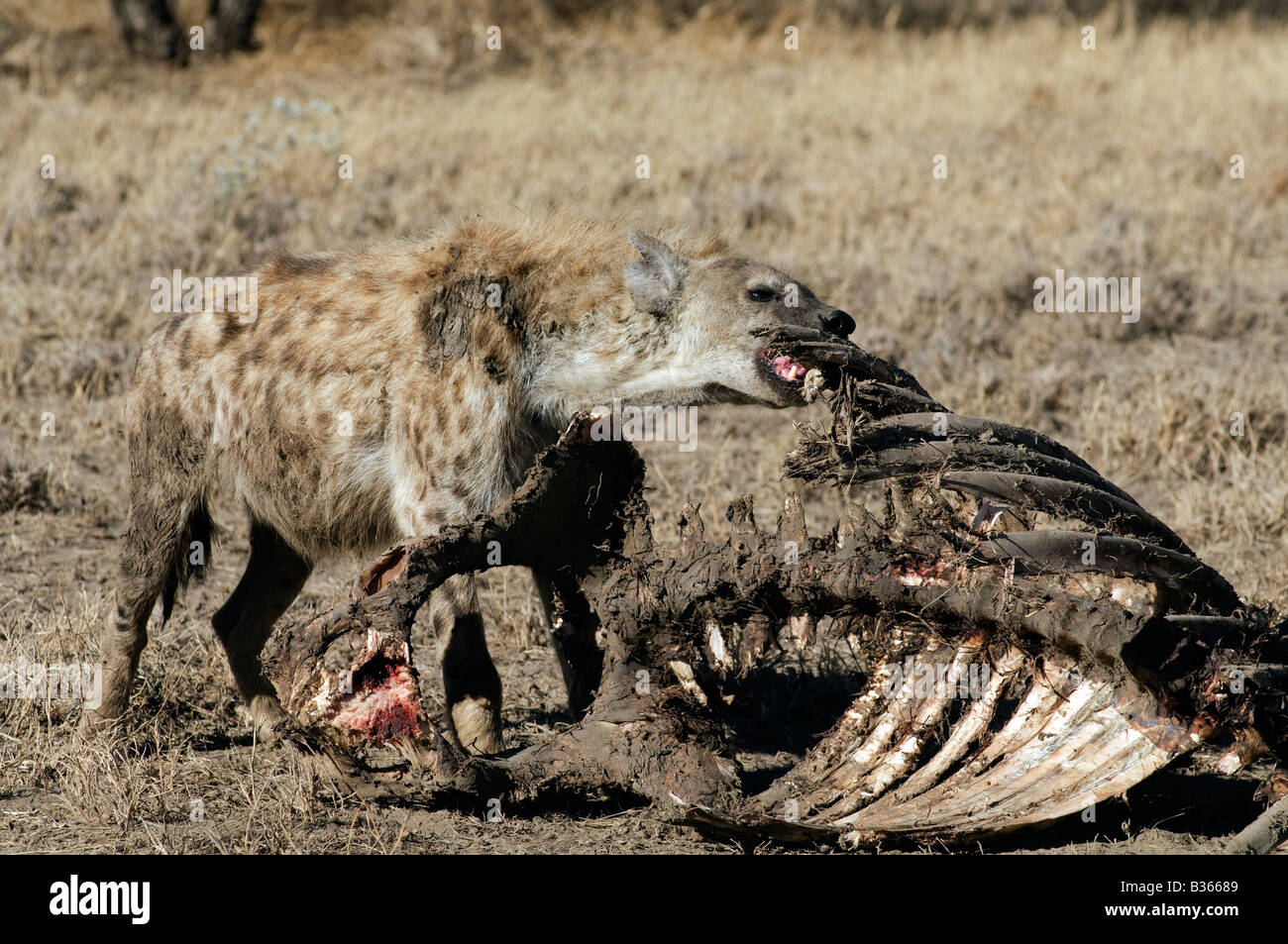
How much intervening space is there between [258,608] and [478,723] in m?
1.12

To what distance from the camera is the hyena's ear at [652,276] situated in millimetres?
5078

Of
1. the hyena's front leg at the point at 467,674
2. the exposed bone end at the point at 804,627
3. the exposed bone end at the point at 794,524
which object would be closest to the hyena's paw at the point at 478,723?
the hyena's front leg at the point at 467,674

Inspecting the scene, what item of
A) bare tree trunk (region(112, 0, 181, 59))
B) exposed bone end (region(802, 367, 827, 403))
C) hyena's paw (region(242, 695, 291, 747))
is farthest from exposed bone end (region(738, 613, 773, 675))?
bare tree trunk (region(112, 0, 181, 59))

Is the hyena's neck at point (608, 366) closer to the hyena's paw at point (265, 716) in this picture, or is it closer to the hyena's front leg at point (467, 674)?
the hyena's front leg at point (467, 674)

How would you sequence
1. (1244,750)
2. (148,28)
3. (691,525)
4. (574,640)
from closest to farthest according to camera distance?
(1244,750) < (691,525) < (574,640) < (148,28)

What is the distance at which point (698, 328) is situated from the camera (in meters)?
5.09

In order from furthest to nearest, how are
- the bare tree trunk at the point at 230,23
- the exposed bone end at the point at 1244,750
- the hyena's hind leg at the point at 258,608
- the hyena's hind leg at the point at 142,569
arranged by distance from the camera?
the bare tree trunk at the point at 230,23 → the hyena's hind leg at the point at 258,608 → the hyena's hind leg at the point at 142,569 → the exposed bone end at the point at 1244,750

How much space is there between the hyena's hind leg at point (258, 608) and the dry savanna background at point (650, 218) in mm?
139

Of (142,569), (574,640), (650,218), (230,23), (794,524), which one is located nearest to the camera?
(794,524)

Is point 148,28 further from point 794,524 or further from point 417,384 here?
point 794,524

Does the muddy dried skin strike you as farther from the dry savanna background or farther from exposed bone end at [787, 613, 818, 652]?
the dry savanna background

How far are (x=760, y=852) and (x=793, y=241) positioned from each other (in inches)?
284

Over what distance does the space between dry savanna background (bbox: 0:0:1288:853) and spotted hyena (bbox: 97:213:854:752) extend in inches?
16.7

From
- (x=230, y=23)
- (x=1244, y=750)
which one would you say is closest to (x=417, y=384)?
(x=1244, y=750)
